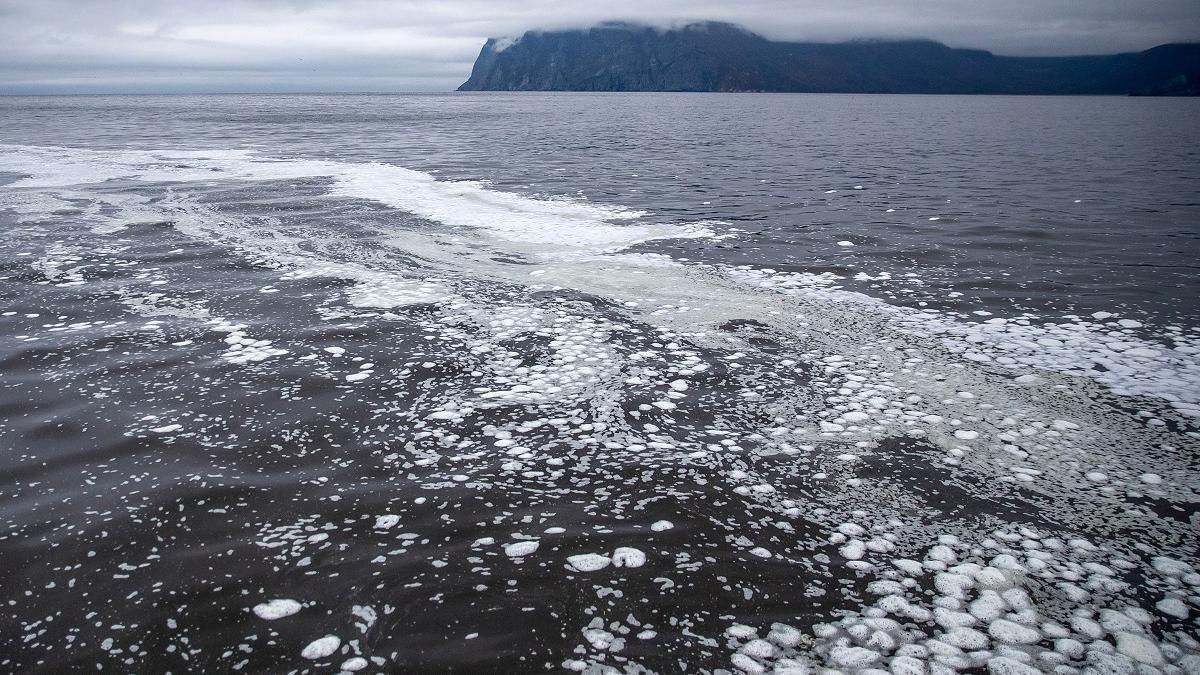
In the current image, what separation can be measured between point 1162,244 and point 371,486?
50.5 ft

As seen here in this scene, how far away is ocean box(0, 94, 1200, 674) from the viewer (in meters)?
3.79

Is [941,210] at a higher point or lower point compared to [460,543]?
higher

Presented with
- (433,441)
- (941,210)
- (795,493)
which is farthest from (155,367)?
(941,210)

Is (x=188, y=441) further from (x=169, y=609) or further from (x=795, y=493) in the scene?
(x=795, y=493)

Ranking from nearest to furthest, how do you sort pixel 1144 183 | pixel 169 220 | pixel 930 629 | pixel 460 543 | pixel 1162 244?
pixel 930 629 < pixel 460 543 < pixel 1162 244 < pixel 169 220 < pixel 1144 183

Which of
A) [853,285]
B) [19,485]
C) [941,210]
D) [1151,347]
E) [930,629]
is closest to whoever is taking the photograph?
[930,629]

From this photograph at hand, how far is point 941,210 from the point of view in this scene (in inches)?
679

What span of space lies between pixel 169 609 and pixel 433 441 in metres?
2.28

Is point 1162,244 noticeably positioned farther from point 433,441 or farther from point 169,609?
point 169,609

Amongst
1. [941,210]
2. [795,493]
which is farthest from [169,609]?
[941,210]

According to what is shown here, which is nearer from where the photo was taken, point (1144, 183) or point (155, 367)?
point (155, 367)

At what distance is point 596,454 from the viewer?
5637 millimetres

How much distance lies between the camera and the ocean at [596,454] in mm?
3789

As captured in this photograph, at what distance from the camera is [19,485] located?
508 centimetres
